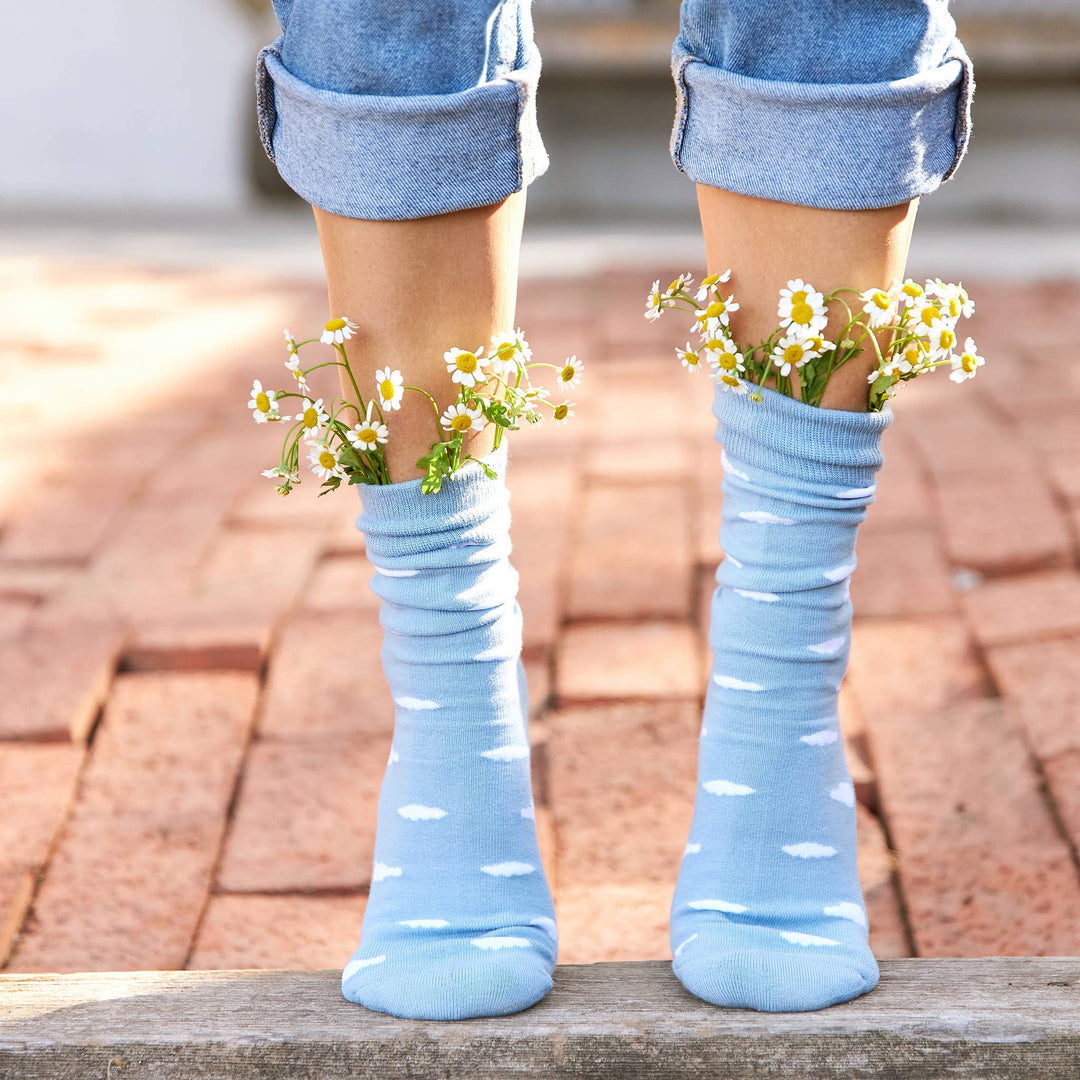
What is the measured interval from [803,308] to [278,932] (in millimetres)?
557

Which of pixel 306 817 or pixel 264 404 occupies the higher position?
pixel 264 404

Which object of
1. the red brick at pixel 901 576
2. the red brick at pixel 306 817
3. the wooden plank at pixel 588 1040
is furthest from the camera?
the red brick at pixel 901 576

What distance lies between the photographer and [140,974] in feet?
2.40

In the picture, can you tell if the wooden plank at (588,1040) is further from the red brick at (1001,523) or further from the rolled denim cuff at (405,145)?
the red brick at (1001,523)

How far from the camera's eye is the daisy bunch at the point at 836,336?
678mm

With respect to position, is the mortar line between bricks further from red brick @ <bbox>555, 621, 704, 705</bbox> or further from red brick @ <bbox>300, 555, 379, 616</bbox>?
red brick @ <bbox>555, 621, 704, 705</bbox>

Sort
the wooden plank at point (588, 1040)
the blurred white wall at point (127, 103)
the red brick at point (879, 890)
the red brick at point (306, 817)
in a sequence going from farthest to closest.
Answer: the blurred white wall at point (127, 103), the red brick at point (306, 817), the red brick at point (879, 890), the wooden plank at point (588, 1040)

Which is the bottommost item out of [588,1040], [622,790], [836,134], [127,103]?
[127,103]

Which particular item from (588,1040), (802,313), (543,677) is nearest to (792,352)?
(802,313)

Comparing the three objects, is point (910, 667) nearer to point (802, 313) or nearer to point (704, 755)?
point (704, 755)

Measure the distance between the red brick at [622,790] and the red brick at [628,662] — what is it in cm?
3

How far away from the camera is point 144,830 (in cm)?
101

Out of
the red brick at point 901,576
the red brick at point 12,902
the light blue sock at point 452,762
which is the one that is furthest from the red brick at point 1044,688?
the red brick at point 12,902

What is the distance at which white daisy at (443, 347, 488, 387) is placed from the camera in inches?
27.0
